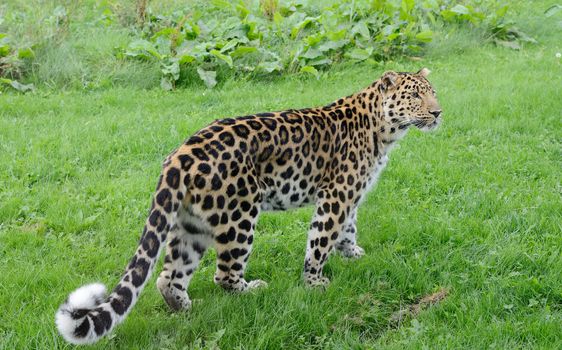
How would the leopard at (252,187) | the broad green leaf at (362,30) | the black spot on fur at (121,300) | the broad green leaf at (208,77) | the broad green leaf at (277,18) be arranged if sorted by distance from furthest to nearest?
the broad green leaf at (277,18)
the broad green leaf at (362,30)
the broad green leaf at (208,77)
the leopard at (252,187)
the black spot on fur at (121,300)

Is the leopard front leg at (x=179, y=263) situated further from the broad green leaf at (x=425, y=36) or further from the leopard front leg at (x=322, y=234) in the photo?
the broad green leaf at (x=425, y=36)

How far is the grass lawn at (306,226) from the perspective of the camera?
5.46m

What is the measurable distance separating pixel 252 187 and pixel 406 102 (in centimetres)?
195

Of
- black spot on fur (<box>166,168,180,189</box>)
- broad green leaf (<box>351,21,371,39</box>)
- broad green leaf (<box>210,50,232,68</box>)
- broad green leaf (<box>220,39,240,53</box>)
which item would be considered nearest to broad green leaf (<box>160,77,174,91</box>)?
broad green leaf (<box>210,50,232,68</box>)

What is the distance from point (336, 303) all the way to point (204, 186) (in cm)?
151

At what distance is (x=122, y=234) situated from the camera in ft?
23.3

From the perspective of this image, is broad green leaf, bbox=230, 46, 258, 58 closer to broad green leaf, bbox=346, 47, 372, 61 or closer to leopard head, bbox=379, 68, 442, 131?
broad green leaf, bbox=346, 47, 372, 61

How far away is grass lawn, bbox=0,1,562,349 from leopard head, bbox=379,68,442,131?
1.12 m

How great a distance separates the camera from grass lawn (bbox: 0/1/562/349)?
5.46 metres

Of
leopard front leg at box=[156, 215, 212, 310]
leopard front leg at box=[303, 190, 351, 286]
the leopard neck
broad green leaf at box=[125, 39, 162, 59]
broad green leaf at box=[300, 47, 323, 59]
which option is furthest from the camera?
broad green leaf at box=[300, 47, 323, 59]

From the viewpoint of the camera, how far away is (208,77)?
12203mm

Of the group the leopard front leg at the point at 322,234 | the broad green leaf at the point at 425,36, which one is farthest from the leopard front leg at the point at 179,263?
the broad green leaf at the point at 425,36

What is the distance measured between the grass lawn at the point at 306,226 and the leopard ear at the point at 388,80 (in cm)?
145

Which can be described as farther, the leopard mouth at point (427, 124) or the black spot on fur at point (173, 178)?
the leopard mouth at point (427, 124)
